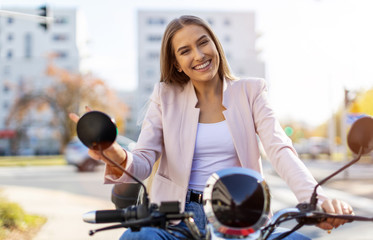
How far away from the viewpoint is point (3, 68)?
58.4m

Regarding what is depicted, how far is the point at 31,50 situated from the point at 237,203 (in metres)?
64.4

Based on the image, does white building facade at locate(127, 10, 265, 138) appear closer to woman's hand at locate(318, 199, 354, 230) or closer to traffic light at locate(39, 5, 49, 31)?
traffic light at locate(39, 5, 49, 31)

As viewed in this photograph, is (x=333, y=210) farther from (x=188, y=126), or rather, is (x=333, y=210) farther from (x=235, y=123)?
(x=188, y=126)

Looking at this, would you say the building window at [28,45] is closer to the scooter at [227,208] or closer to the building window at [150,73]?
the building window at [150,73]

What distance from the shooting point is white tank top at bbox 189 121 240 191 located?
2232mm

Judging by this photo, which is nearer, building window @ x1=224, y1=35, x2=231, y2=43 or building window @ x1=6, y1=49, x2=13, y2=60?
building window @ x1=6, y1=49, x2=13, y2=60

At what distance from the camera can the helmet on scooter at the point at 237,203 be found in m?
1.27

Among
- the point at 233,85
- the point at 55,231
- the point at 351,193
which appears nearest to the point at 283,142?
the point at 233,85

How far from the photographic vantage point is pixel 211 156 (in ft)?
7.41

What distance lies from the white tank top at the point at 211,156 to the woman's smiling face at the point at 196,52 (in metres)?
0.36

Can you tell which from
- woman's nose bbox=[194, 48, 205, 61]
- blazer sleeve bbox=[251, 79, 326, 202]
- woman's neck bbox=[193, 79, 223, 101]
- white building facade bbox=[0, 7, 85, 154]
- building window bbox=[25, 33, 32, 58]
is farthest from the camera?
building window bbox=[25, 33, 32, 58]

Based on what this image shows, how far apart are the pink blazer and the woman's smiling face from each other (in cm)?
15

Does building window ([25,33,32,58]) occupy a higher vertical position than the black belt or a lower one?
higher

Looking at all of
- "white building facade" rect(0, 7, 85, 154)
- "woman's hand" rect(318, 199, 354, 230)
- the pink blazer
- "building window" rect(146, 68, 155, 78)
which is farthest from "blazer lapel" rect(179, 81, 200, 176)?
"building window" rect(146, 68, 155, 78)
